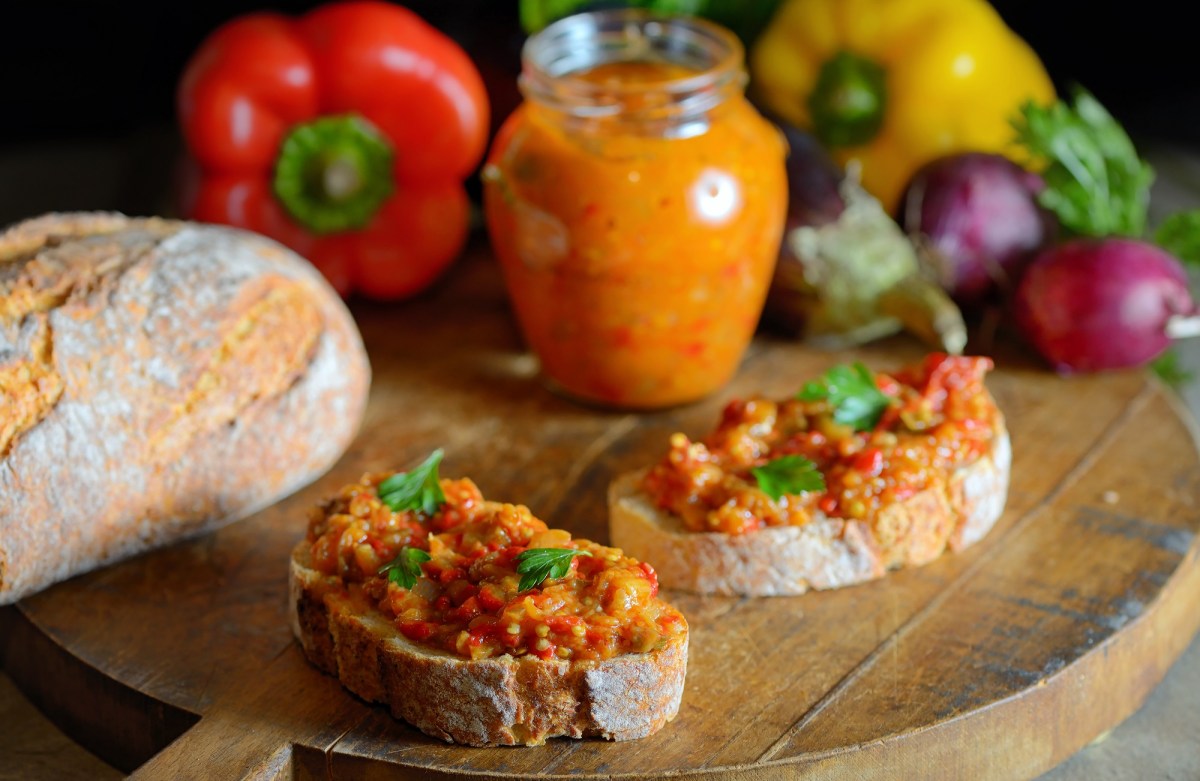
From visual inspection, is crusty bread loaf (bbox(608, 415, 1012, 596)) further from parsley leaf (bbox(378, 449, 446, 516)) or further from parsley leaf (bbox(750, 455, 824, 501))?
parsley leaf (bbox(378, 449, 446, 516))

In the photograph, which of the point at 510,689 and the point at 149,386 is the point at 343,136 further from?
the point at 510,689

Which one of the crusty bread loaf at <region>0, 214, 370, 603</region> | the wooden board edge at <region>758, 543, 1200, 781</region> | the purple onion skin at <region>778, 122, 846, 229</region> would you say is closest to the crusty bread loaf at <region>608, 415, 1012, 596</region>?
the wooden board edge at <region>758, 543, 1200, 781</region>

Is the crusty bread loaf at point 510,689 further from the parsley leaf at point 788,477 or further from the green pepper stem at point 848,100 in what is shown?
the green pepper stem at point 848,100

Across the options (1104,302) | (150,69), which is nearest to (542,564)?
(1104,302)

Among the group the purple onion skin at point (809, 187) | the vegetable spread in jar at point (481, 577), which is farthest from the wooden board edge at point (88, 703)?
the purple onion skin at point (809, 187)

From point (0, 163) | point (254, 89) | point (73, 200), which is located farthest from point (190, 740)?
point (0, 163)

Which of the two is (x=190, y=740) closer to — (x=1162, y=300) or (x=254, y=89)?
(x=254, y=89)
